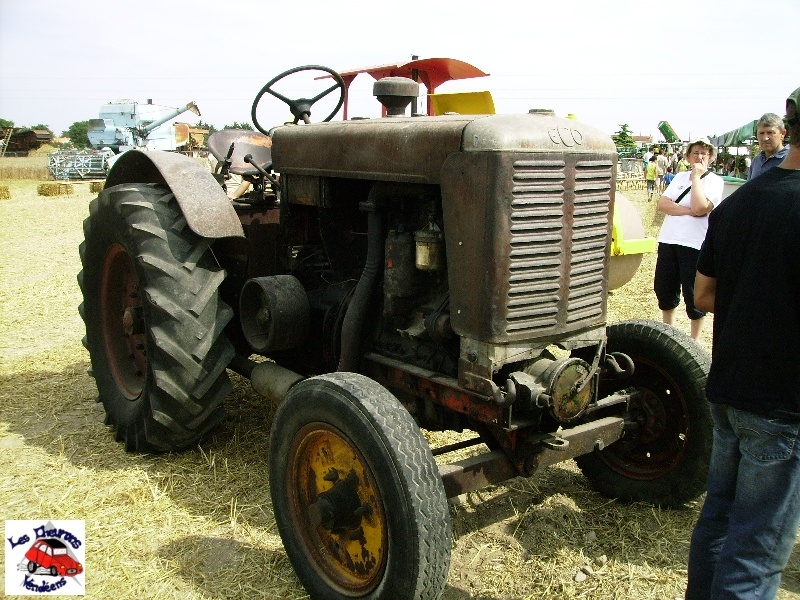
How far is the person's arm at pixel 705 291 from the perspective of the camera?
227cm

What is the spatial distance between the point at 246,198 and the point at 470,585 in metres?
2.61

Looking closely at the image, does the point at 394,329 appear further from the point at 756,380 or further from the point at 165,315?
the point at 756,380

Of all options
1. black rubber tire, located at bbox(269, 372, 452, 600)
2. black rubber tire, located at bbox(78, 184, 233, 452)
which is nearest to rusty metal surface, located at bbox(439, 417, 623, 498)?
black rubber tire, located at bbox(269, 372, 452, 600)

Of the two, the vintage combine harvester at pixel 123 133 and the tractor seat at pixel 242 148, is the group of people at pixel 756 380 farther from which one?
the vintage combine harvester at pixel 123 133

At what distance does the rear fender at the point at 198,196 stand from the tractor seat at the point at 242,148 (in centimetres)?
52

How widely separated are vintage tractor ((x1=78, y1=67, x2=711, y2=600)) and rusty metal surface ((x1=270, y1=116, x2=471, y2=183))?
12mm

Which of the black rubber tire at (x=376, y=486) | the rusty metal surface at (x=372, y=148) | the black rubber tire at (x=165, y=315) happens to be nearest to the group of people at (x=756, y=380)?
the black rubber tire at (x=376, y=486)

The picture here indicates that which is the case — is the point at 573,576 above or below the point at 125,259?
below

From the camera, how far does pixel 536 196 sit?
2.44 meters

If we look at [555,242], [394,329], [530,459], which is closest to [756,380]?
[555,242]

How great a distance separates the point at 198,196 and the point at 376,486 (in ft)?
6.29

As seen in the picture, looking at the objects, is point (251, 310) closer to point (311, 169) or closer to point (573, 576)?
point (311, 169)

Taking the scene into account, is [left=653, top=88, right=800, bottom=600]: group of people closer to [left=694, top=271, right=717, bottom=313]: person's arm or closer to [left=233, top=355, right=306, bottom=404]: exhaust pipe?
[left=694, top=271, right=717, bottom=313]: person's arm

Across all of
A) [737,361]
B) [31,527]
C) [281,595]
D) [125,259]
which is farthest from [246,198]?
[737,361]
